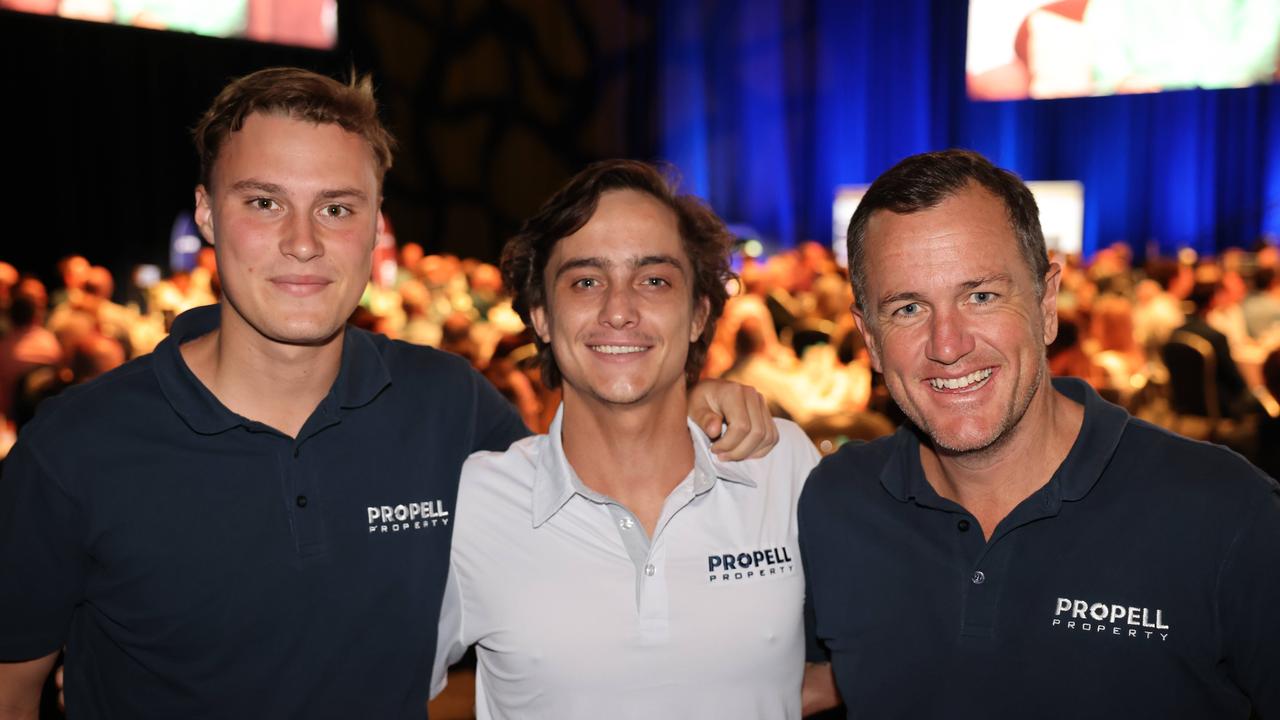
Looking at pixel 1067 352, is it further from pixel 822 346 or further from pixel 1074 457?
pixel 1074 457

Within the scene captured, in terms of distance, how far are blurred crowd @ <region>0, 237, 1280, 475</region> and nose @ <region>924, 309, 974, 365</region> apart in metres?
2.33

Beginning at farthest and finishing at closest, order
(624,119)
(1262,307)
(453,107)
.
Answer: (624,119)
(453,107)
(1262,307)

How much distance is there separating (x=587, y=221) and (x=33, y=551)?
116 centimetres

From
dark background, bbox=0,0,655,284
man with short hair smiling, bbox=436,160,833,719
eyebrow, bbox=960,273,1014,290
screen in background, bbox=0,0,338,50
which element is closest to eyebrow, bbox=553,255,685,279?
man with short hair smiling, bbox=436,160,833,719

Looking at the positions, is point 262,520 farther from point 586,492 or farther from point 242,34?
point 242,34

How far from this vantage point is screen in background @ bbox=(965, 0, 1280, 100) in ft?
46.1

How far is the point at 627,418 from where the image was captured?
2023 millimetres

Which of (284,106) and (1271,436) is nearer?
(284,106)

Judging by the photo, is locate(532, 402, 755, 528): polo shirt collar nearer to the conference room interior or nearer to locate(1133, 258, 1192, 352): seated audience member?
the conference room interior

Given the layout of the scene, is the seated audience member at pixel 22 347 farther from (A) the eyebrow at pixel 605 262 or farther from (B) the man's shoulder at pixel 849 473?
(B) the man's shoulder at pixel 849 473

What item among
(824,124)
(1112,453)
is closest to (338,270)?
(1112,453)

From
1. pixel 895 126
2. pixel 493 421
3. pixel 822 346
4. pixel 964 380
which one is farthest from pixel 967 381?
pixel 895 126

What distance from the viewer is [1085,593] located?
1.64m

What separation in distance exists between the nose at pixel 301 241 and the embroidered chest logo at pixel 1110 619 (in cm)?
140
